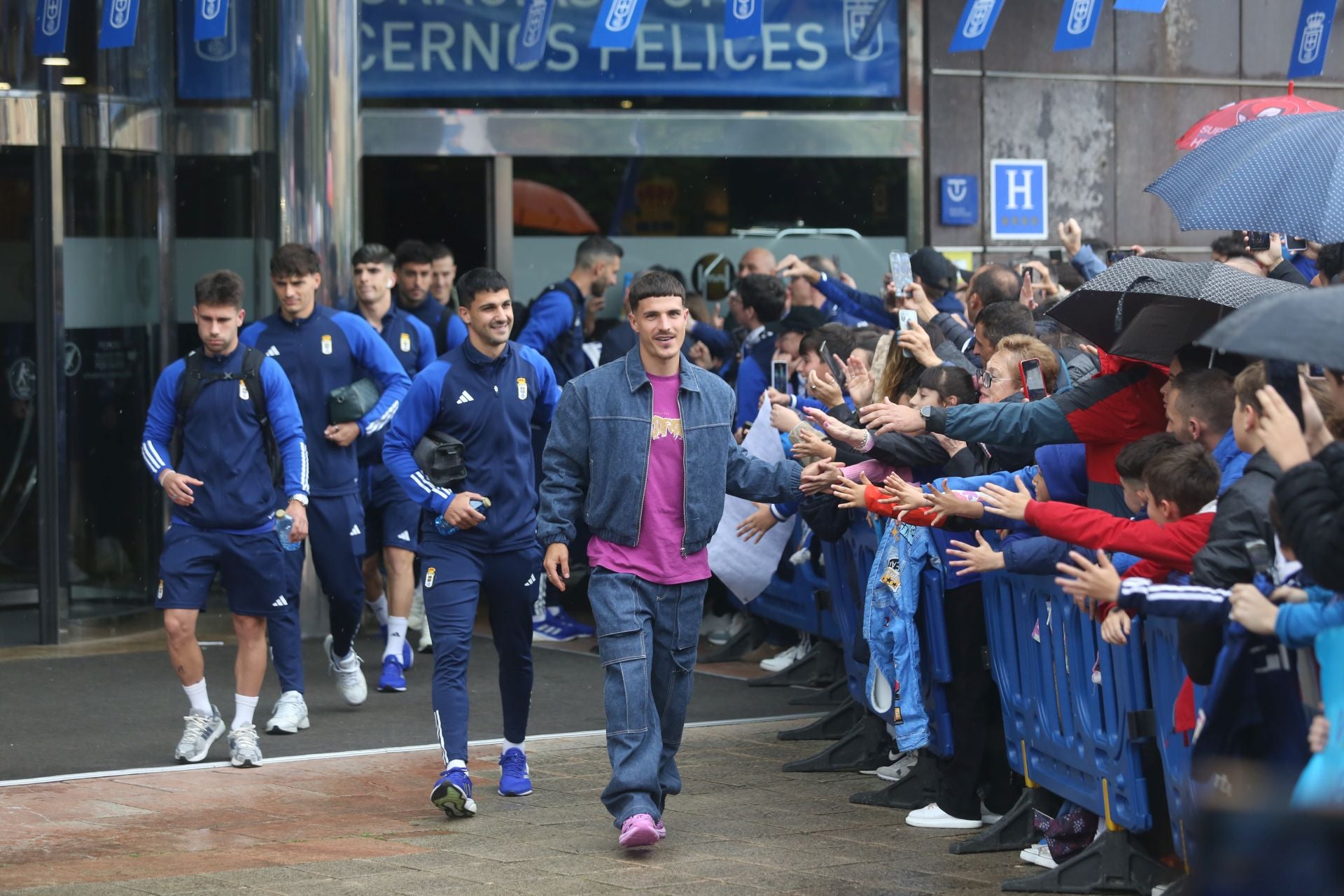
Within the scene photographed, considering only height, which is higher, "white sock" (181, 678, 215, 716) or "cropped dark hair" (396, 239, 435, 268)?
"cropped dark hair" (396, 239, 435, 268)

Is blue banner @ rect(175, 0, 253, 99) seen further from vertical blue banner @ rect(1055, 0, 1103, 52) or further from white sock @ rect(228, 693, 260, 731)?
vertical blue banner @ rect(1055, 0, 1103, 52)

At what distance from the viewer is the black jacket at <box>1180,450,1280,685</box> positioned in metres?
4.86

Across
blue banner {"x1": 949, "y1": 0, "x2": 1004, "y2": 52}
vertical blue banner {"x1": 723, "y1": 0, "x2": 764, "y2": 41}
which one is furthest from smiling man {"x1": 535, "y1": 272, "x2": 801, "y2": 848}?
blue banner {"x1": 949, "y1": 0, "x2": 1004, "y2": 52}

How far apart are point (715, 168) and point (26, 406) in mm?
4953

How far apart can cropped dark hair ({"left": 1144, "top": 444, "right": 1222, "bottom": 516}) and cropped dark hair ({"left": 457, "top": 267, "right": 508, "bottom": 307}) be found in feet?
9.85

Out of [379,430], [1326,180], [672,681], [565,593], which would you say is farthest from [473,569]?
[565,593]

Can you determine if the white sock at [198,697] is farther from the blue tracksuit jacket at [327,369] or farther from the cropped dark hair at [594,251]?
the cropped dark hair at [594,251]

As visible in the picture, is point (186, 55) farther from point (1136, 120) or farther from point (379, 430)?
point (1136, 120)

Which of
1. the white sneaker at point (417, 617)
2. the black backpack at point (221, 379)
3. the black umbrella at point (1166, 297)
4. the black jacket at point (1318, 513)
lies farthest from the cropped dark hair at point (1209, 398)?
the white sneaker at point (417, 617)

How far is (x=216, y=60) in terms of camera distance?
38.0ft

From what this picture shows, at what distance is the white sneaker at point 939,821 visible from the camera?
6.69m

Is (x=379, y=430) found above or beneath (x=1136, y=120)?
beneath

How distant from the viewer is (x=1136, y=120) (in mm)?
14078

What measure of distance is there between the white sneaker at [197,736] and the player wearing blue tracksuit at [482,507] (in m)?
1.41
